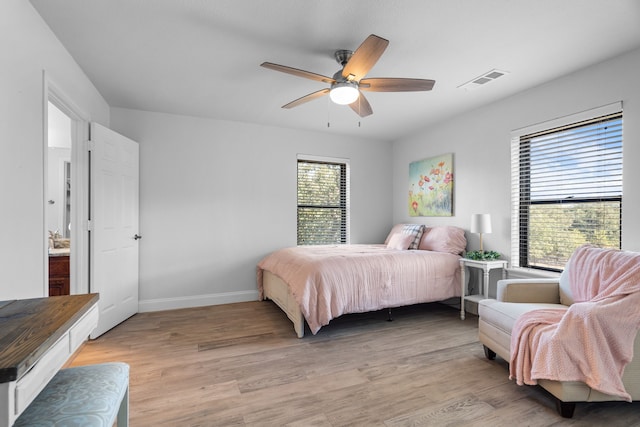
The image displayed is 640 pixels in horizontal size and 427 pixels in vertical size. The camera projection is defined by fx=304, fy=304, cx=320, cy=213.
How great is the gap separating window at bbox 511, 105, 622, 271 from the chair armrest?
2.24ft

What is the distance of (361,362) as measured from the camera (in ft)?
8.07

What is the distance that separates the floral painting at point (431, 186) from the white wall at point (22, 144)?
4172 millimetres

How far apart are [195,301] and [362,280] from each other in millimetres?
2318

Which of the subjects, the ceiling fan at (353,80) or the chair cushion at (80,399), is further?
the ceiling fan at (353,80)

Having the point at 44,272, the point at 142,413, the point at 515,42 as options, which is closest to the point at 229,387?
the point at 142,413

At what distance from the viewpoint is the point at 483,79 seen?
292 centimetres

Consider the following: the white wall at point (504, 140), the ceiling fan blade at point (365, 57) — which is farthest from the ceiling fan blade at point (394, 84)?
the white wall at point (504, 140)

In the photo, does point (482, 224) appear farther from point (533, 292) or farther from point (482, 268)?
point (533, 292)

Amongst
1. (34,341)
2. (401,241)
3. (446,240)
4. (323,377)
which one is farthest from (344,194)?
(34,341)

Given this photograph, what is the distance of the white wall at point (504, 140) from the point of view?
2430mm

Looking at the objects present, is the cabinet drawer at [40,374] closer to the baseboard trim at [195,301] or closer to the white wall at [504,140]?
the baseboard trim at [195,301]

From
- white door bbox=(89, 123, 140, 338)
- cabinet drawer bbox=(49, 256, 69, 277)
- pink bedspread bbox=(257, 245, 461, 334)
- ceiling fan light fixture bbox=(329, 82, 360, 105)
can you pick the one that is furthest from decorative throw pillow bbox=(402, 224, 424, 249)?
cabinet drawer bbox=(49, 256, 69, 277)

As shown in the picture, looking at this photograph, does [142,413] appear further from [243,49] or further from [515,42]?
[515,42]

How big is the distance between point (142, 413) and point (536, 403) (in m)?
2.44
